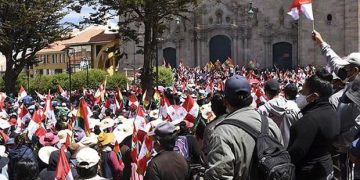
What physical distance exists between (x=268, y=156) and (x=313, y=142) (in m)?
1.26

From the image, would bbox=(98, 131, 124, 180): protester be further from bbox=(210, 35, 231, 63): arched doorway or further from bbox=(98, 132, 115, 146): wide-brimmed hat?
bbox=(210, 35, 231, 63): arched doorway

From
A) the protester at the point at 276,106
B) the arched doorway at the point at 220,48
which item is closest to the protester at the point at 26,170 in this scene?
the protester at the point at 276,106

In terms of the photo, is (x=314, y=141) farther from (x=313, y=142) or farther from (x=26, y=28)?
(x=26, y=28)

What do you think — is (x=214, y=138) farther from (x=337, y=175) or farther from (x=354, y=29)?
(x=354, y=29)

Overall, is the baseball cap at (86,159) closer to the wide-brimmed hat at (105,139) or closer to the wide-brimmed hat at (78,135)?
the wide-brimmed hat at (105,139)

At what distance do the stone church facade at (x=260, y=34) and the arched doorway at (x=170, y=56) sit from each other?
0.02 metres

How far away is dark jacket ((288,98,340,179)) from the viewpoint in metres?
5.45

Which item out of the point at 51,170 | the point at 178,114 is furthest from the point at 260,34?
the point at 51,170

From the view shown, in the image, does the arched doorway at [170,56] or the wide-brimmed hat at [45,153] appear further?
the arched doorway at [170,56]

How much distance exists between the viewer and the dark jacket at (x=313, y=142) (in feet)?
17.9

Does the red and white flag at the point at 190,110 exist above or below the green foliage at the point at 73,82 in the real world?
above

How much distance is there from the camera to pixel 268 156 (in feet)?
14.4

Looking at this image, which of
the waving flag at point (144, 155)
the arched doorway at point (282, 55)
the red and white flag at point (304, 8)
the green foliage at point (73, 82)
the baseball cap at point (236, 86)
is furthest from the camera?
the arched doorway at point (282, 55)

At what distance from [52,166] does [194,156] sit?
6.33ft
